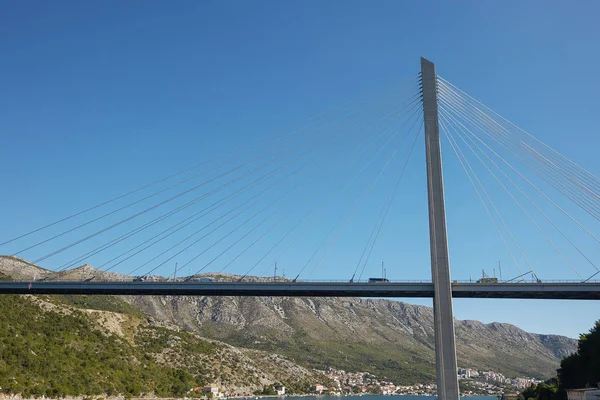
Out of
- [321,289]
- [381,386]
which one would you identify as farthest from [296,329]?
[321,289]

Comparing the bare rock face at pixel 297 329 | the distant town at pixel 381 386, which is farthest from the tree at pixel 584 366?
the bare rock face at pixel 297 329

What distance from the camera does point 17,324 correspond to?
62000mm

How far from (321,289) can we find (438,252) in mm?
8631

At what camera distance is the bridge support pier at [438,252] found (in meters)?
33.2

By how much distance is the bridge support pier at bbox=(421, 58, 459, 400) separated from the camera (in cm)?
3322

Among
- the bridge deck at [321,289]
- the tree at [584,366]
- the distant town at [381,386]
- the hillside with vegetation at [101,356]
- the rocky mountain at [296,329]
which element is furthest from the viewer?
the rocky mountain at [296,329]

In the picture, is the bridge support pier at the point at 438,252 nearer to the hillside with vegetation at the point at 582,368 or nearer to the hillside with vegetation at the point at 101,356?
the hillside with vegetation at the point at 582,368

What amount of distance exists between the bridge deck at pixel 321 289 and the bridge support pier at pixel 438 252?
161 centimetres

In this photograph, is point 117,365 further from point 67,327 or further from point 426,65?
point 426,65

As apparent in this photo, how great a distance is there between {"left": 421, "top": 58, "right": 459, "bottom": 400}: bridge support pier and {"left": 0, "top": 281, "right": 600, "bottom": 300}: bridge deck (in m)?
1.61

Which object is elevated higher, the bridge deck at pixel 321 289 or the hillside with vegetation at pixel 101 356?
the bridge deck at pixel 321 289

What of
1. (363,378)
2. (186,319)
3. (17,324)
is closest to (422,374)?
(363,378)

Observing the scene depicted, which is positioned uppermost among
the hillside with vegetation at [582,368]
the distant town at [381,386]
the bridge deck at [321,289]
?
the bridge deck at [321,289]

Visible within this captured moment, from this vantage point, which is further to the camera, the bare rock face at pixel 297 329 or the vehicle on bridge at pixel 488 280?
the bare rock face at pixel 297 329
